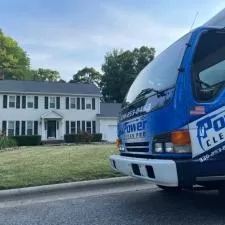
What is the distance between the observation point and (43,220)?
5.56 metres

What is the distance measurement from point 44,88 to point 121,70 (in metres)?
24.6

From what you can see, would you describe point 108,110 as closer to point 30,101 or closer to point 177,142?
point 30,101

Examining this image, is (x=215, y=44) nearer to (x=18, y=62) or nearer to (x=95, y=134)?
(x=95, y=134)

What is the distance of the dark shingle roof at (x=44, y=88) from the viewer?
36969 mm

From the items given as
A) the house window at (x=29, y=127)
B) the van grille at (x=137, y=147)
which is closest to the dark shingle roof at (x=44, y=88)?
the house window at (x=29, y=127)

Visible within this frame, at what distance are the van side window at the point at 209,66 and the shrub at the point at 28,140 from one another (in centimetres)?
2907

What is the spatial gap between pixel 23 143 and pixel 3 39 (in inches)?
1318

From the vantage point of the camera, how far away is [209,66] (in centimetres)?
500

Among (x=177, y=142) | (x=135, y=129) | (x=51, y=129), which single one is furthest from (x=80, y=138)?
(x=177, y=142)

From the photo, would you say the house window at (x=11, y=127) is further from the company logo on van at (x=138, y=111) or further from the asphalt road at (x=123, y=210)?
the company logo on van at (x=138, y=111)

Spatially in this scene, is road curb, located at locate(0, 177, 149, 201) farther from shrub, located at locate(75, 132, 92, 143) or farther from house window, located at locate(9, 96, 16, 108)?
house window, located at locate(9, 96, 16, 108)

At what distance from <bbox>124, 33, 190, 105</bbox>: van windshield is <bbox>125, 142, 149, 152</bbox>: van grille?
2.31 ft

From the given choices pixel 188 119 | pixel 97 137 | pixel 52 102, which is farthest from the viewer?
pixel 52 102

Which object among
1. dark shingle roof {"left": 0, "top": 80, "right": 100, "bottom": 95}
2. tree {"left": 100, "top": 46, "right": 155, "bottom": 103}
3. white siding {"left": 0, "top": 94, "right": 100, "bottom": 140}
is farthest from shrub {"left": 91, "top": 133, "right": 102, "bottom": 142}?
tree {"left": 100, "top": 46, "right": 155, "bottom": 103}
